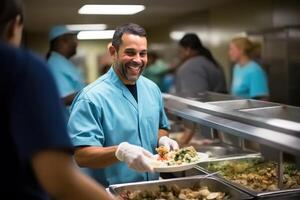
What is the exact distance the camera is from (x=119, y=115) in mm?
1667

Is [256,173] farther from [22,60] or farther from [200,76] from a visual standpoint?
[200,76]

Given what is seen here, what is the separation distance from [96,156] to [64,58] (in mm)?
1436

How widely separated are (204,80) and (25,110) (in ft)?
8.39

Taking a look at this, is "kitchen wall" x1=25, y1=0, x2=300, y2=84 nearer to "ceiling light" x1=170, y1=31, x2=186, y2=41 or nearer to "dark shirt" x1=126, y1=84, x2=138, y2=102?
"ceiling light" x1=170, y1=31, x2=186, y2=41

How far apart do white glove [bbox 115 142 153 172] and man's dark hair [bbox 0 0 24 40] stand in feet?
2.21

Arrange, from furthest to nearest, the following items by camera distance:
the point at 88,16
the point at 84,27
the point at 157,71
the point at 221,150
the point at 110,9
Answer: the point at 157,71, the point at 84,27, the point at 88,16, the point at 110,9, the point at 221,150

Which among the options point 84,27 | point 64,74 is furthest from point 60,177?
point 84,27

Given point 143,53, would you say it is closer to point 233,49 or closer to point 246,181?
point 246,181

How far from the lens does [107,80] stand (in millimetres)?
1749

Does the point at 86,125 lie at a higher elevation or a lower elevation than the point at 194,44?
lower

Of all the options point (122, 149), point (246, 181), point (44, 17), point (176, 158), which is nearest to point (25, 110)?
point (122, 149)

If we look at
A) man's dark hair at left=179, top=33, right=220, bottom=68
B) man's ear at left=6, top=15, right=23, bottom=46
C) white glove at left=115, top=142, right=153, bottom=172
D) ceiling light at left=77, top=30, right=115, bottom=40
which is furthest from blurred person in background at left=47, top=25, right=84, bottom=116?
man's ear at left=6, top=15, right=23, bottom=46

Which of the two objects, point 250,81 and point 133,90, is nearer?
point 133,90

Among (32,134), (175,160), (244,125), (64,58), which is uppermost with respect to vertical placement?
(64,58)
